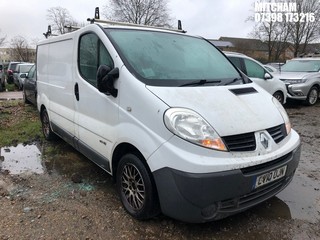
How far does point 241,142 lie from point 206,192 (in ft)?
1.82

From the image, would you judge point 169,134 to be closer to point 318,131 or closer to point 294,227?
point 294,227

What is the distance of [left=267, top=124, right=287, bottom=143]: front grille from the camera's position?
9.70ft

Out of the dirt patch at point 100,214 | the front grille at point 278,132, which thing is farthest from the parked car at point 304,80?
the front grille at point 278,132

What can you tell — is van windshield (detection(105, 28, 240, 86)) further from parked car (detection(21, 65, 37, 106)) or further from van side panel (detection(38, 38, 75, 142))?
parked car (detection(21, 65, 37, 106))

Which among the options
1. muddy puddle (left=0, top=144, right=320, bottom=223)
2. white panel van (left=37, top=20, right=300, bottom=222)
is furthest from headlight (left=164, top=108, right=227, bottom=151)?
muddy puddle (left=0, top=144, right=320, bottom=223)

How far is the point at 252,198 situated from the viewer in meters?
2.77

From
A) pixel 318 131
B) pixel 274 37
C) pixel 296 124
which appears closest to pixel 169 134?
pixel 318 131

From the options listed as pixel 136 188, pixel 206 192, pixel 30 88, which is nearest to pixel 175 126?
pixel 206 192

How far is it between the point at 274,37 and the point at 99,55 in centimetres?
4633

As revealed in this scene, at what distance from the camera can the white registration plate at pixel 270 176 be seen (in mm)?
2700

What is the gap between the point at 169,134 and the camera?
2572 millimetres

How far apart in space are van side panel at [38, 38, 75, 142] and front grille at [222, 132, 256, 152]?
2388 millimetres

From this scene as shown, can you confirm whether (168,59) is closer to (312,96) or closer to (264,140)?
(264,140)

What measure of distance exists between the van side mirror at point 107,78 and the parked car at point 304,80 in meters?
8.73
